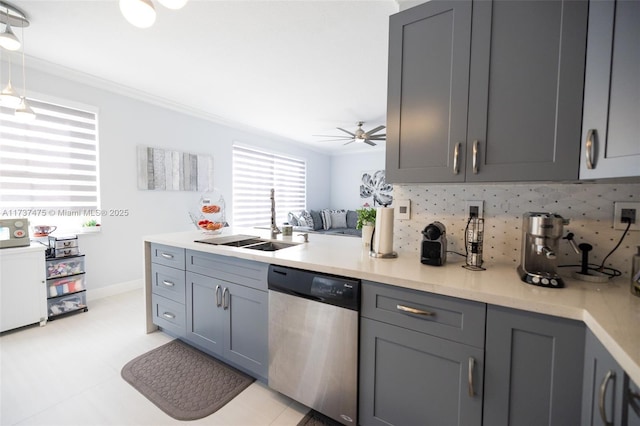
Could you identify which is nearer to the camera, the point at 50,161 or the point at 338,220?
the point at 50,161

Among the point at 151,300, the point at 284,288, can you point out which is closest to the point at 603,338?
the point at 284,288

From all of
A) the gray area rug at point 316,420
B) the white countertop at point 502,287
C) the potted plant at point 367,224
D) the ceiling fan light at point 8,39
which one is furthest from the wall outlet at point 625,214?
the ceiling fan light at point 8,39

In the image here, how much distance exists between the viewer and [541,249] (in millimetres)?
1126

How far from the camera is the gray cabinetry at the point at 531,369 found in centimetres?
89

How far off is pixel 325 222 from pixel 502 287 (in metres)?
5.36

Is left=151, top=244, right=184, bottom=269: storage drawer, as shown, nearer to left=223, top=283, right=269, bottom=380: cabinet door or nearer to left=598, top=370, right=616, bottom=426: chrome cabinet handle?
left=223, top=283, right=269, bottom=380: cabinet door

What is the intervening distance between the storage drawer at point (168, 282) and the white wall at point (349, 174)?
5.14 m

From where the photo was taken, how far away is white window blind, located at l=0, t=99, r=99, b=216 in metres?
2.63

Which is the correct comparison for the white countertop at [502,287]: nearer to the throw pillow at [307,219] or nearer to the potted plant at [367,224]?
the potted plant at [367,224]

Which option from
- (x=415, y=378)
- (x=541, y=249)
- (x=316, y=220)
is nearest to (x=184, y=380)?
(x=415, y=378)

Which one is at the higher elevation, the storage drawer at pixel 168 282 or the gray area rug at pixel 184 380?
the storage drawer at pixel 168 282

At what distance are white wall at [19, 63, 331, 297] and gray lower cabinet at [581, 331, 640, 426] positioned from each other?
3966 millimetres

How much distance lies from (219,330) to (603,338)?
6.26 ft

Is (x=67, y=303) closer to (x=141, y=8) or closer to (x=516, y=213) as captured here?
(x=141, y=8)
